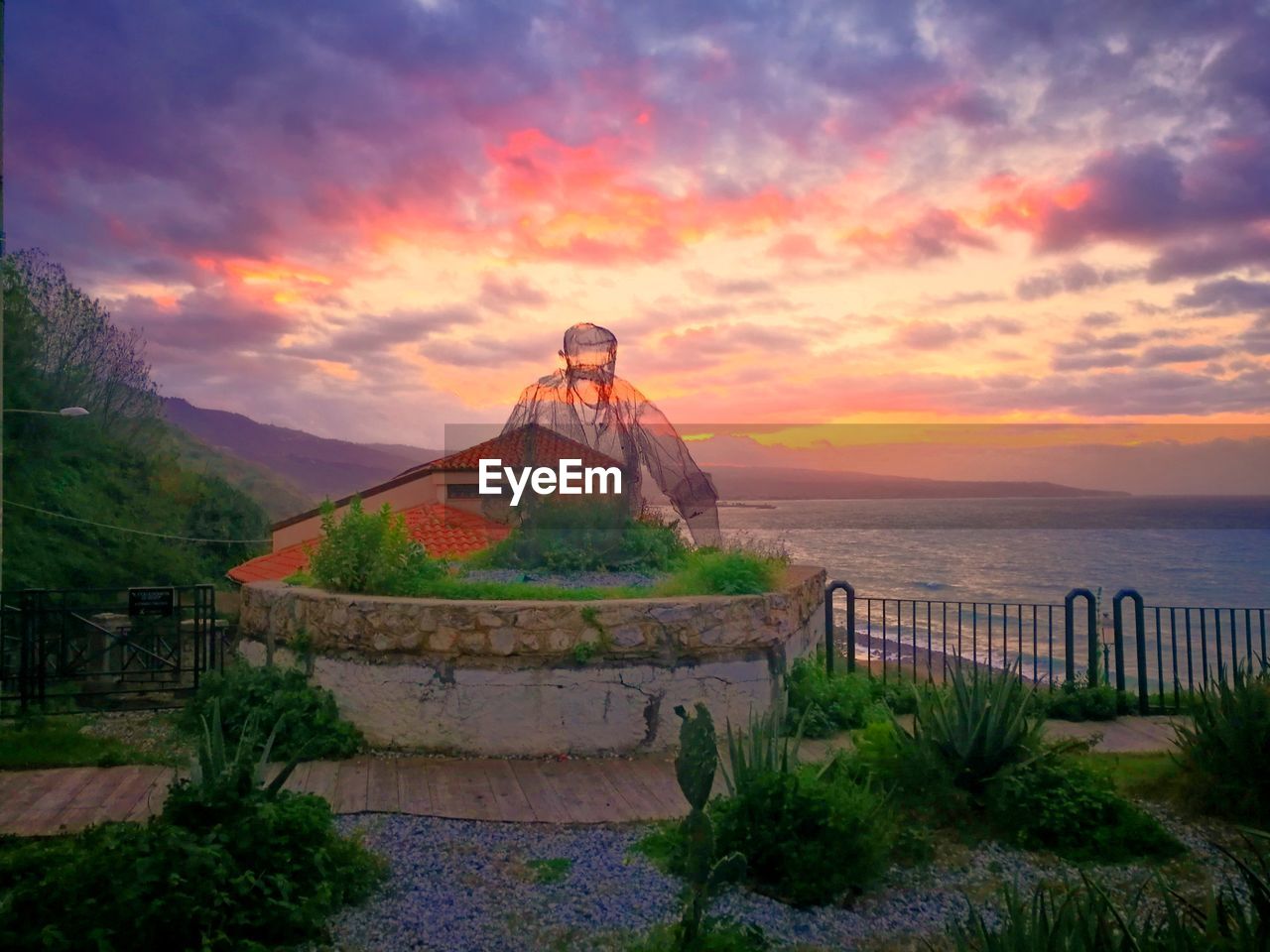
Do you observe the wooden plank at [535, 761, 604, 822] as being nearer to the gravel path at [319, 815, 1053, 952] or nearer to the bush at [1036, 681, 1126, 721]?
the gravel path at [319, 815, 1053, 952]

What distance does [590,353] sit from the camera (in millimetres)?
11219

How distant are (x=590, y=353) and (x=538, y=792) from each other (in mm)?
6077

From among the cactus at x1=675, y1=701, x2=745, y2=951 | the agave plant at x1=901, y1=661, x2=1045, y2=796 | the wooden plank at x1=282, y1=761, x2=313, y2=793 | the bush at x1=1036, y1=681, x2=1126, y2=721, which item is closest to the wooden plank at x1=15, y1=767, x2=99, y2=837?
the wooden plank at x1=282, y1=761, x2=313, y2=793

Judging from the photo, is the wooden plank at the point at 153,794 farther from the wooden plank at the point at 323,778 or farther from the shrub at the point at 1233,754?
the shrub at the point at 1233,754

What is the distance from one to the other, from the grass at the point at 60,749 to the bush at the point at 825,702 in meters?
5.48

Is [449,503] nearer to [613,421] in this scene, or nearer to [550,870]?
[613,421]

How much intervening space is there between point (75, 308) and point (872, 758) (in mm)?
32715

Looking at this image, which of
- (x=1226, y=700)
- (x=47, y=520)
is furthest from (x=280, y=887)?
(x=47, y=520)

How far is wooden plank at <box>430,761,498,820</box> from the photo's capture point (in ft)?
19.9

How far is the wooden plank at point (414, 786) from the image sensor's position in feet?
20.1

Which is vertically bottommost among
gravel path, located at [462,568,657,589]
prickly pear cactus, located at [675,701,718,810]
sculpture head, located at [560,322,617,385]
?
prickly pear cactus, located at [675,701,718,810]

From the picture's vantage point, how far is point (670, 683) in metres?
7.58

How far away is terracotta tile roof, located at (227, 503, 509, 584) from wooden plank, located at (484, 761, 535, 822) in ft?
21.2

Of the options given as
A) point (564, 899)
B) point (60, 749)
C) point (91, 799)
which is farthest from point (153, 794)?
point (564, 899)
